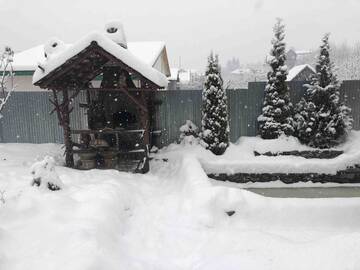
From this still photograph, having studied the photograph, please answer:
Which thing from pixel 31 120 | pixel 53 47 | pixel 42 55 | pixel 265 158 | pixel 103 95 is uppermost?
pixel 42 55

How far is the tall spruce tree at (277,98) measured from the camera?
11477mm

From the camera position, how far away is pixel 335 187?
9.82 metres

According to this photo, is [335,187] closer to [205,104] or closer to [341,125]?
[341,125]

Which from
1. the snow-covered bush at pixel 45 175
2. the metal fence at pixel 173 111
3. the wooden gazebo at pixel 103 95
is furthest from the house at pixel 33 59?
the snow-covered bush at pixel 45 175

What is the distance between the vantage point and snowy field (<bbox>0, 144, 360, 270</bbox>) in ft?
12.8

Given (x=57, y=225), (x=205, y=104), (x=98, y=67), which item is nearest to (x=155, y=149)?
(x=205, y=104)

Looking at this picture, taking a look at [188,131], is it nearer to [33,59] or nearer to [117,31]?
[117,31]

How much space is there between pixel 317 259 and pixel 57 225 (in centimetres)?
370

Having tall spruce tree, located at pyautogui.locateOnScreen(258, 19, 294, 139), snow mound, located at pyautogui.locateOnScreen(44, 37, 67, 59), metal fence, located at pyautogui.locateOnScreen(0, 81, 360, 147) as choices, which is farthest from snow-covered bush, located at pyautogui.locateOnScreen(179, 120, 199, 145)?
snow mound, located at pyautogui.locateOnScreen(44, 37, 67, 59)

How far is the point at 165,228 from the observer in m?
5.79

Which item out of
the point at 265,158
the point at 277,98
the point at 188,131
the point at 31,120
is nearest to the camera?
the point at 265,158

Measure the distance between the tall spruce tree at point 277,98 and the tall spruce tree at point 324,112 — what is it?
0.56 meters

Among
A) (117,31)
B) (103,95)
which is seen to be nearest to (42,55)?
(103,95)

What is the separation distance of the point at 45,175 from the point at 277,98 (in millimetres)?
8683
